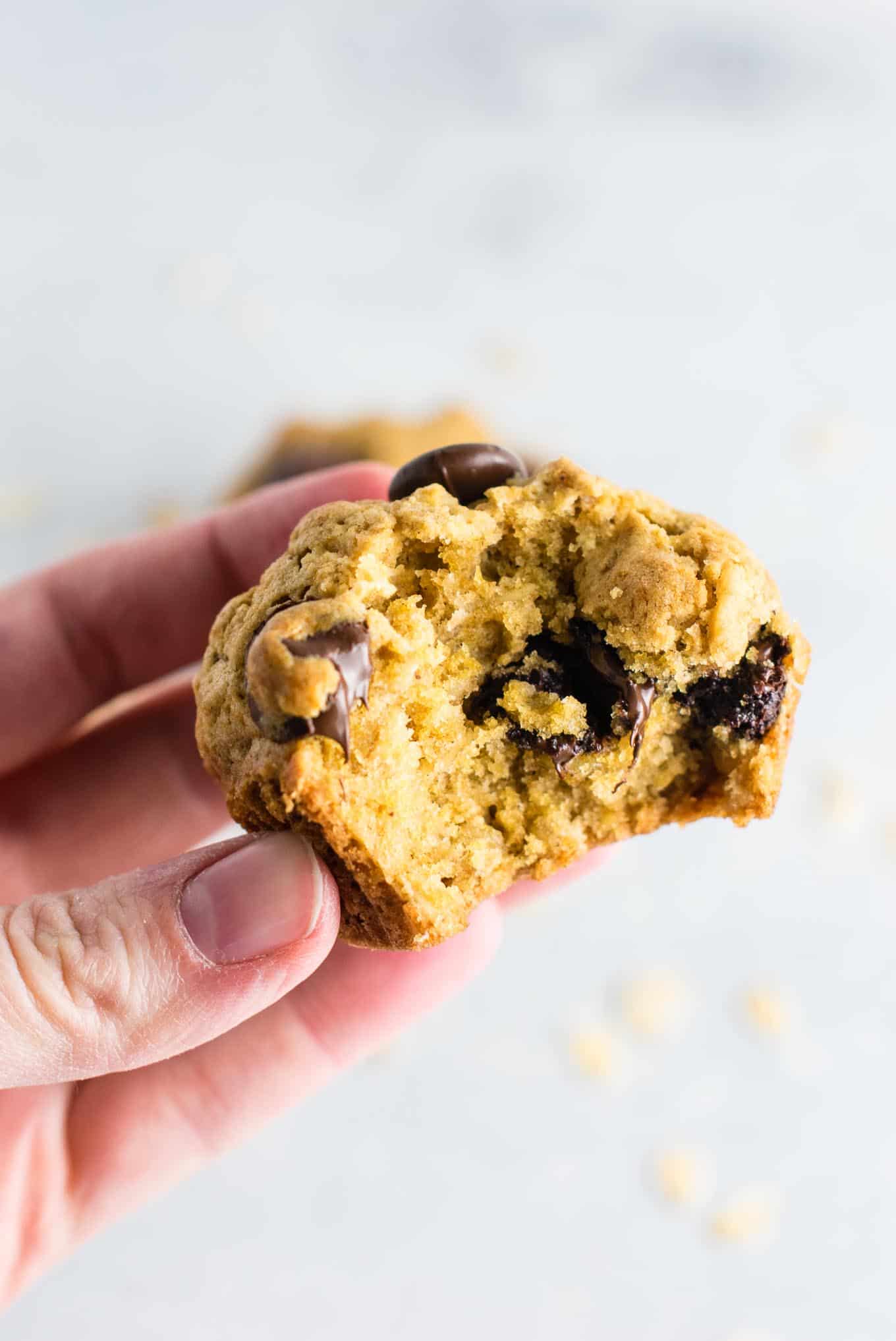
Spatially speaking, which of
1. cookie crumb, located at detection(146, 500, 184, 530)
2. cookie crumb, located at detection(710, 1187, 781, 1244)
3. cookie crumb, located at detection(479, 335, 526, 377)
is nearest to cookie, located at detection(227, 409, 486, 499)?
cookie crumb, located at detection(146, 500, 184, 530)

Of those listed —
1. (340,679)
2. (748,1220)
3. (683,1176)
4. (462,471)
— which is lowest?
(748,1220)

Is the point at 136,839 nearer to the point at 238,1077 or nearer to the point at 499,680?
the point at 238,1077

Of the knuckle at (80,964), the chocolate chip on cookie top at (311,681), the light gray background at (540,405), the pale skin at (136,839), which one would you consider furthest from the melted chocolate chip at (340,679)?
the light gray background at (540,405)

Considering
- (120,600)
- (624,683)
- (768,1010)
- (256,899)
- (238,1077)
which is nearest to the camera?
(256,899)

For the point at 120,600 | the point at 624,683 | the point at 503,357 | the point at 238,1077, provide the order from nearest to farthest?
the point at 624,683 < the point at 238,1077 < the point at 120,600 < the point at 503,357

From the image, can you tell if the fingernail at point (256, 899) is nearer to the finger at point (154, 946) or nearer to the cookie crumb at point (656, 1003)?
the finger at point (154, 946)

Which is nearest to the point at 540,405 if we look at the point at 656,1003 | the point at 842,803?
the point at 842,803

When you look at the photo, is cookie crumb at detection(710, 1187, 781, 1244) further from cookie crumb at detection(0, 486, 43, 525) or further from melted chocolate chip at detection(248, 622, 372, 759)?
cookie crumb at detection(0, 486, 43, 525)
